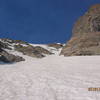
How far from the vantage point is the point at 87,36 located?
2989 centimetres

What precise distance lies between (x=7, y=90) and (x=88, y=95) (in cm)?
391

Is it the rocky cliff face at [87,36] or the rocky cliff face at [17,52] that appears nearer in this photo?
the rocky cliff face at [87,36]

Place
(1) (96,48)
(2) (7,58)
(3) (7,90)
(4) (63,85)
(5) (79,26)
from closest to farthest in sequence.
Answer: (3) (7,90)
(4) (63,85)
(1) (96,48)
(2) (7,58)
(5) (79,26)

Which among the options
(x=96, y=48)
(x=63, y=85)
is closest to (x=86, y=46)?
(x=96, y=48)

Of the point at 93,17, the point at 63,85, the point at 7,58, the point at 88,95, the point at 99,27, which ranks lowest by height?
the point at 88,95

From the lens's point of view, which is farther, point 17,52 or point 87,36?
point 17,52

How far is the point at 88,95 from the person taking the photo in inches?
294

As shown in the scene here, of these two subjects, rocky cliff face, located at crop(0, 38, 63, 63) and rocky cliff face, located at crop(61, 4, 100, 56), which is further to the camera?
rocky cliff face, located at crop(0, 38, 63, 63)

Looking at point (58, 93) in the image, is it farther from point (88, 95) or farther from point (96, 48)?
point (96, 48)

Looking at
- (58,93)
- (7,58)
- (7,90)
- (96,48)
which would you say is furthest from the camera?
(7,58)

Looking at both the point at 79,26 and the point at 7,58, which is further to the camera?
the point at 79,26

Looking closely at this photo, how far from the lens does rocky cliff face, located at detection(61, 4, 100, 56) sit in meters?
27.2

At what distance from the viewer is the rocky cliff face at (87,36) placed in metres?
27.2

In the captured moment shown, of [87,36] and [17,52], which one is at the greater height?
[17,52]
